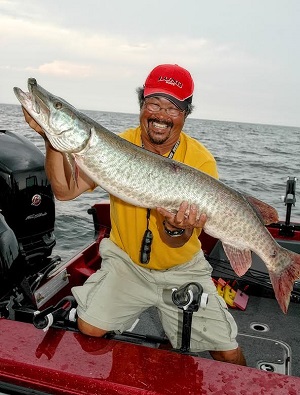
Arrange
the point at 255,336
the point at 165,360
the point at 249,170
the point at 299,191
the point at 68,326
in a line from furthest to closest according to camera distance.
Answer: the point at 249,170
the point at 299,191
the point at 255,336
the point at 68,326
the point at 165,360

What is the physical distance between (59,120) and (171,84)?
1035mm

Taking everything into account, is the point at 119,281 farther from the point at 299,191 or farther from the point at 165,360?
the point at 299,191

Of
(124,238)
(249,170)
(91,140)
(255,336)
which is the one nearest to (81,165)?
(91,140)

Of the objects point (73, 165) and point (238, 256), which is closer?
point (73, 165)

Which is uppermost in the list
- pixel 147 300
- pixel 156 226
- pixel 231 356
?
pixel 156 226

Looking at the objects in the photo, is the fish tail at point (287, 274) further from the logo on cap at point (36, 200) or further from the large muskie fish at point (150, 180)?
the logo on cap at point (36, 200)

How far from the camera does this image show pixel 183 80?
144 inches

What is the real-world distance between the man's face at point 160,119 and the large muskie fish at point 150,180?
1.49ft

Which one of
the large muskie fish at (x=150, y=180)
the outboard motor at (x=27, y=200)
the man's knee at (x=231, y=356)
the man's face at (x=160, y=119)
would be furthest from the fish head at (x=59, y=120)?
the outboard motor at (x=27, y=200)

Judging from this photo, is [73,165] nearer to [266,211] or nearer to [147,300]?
[147,300]

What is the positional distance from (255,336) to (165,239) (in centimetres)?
198

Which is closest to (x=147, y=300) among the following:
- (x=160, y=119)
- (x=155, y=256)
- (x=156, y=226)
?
(x=155, y=256)

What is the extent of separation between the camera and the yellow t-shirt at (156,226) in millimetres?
3633

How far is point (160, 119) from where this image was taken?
3.55 meters
